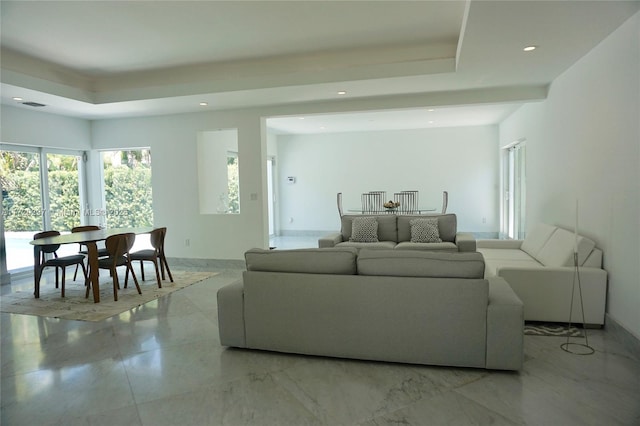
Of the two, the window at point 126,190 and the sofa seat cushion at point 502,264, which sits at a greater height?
the window at point 126,190

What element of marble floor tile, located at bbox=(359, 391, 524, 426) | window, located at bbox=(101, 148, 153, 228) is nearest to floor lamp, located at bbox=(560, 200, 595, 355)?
marble floor tile, located at bbox=(359, 391, 524, 426)

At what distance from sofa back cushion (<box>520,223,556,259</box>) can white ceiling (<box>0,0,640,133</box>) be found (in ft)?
5.96

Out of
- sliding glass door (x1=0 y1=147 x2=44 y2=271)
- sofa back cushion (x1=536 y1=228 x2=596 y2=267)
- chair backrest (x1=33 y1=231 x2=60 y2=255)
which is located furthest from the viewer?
sliding glass door (x1=0 y1=147 x2=44 y2=271)

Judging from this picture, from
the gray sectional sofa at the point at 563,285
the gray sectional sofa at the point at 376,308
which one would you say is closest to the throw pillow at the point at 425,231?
the gray sectional sofa at the point at 563,285

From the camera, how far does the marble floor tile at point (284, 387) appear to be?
2.29m

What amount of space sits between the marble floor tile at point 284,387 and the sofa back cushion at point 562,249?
71cm

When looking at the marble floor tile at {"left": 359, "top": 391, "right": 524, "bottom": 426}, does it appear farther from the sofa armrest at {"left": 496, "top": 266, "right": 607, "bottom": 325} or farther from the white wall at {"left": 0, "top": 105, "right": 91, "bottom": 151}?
the white wall at {"left": 0, "top": 105, "right": 91, "bottom": 151}

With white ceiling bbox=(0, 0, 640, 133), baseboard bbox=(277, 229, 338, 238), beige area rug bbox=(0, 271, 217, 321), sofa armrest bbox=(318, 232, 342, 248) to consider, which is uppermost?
white ceiling bbox=(0, 0, 640, 133)

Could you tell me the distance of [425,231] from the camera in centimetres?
591

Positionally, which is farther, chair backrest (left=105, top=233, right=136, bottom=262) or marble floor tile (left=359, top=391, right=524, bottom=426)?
chair backrest (left=105, top=233, right=136, bottom=262)

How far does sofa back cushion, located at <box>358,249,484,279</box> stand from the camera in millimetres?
2756

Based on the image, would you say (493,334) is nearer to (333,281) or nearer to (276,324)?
(333,281)

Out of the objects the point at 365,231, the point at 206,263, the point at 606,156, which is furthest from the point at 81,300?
the point at 606,156

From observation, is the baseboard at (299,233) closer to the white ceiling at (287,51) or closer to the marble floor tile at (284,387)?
Result: the white ceiling at (287,51)
